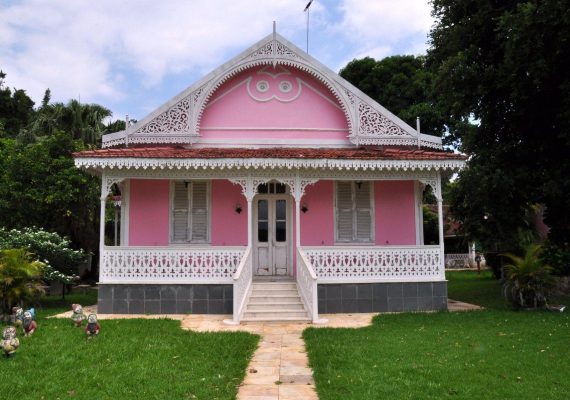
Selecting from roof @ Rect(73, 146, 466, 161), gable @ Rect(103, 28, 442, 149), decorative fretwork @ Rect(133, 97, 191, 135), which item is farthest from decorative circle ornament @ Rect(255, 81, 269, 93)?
roof @ Rect(73, 146, 466, 161)

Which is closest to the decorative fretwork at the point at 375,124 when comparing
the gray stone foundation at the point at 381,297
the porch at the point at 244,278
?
the porch at the point at 244,278

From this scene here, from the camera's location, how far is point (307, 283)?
11.3m

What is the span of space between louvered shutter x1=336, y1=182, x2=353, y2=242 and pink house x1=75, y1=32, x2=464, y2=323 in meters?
0.03

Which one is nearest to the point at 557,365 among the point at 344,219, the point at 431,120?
the point at 344,219

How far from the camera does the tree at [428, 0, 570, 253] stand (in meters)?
12.0

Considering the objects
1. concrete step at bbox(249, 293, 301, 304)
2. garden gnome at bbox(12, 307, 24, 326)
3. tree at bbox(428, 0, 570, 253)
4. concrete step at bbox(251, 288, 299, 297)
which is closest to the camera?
garden gnome at bbox(12, 307, 24, 326)

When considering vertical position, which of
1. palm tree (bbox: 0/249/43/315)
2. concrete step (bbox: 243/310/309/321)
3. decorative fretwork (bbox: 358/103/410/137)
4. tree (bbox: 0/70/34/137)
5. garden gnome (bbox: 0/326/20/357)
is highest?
tree (bbox: 0/70/34/137)

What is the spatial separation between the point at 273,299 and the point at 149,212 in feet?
13.8

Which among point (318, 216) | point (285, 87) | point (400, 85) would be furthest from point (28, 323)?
point (400, 85)

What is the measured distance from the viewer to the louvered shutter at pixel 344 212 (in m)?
13.9

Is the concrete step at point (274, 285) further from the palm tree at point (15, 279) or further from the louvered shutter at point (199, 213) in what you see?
the palm tree at point (15, 279)

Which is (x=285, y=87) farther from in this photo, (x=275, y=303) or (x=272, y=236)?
(x=275, y=303)

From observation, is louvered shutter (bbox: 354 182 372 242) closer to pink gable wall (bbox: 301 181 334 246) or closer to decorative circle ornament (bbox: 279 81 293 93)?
pink gable wall (bbox: 301 181 334 246)

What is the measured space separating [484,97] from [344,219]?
17.2 feet
